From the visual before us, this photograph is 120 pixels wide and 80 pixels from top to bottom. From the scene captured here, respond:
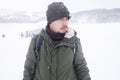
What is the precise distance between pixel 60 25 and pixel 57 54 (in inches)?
6.8

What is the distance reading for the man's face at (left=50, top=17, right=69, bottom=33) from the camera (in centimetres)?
Answer: 158

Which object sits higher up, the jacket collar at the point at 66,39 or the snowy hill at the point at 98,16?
the snowy hill at the point at 98,16

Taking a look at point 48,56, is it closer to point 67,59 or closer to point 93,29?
point 67,59

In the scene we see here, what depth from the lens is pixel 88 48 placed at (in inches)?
99.6

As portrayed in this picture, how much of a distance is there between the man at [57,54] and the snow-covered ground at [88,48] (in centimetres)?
91

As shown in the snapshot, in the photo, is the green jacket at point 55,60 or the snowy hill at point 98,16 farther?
the snowy hill at point 98,16

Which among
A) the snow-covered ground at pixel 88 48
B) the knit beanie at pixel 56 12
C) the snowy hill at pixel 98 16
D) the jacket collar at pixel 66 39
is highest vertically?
the knit beanie at pixel 56 12

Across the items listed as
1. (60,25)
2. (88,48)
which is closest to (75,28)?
(88,48)

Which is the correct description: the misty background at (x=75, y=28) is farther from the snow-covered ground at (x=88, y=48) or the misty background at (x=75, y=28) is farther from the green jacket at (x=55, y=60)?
the green jacket at (x=55, y=60)

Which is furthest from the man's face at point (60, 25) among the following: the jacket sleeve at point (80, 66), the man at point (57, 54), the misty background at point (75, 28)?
the misty background at point (75, 28)

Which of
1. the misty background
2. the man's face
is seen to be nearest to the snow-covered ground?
the misty background

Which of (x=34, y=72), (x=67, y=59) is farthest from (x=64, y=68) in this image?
(x=34, y=72)

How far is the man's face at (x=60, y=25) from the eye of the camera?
1580 mm

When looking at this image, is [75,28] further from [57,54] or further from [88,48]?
[57,54]
